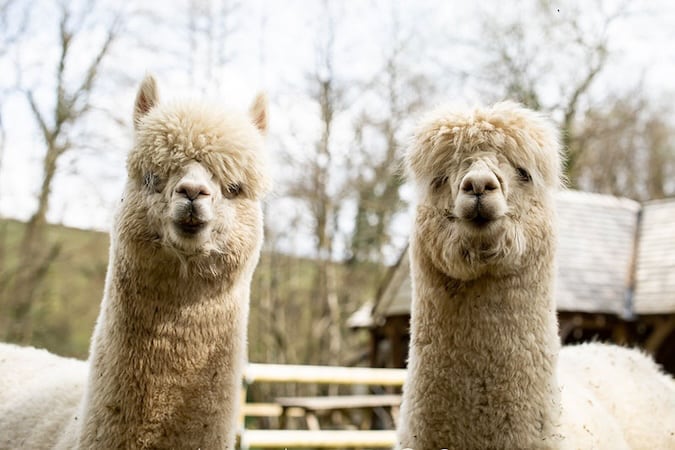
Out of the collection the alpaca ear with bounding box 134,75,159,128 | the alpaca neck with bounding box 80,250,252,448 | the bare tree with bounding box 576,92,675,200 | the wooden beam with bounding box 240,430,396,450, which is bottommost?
the wooden beam with bounding box 240,430,396,450

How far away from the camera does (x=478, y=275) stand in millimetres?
3096

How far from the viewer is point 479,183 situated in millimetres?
2947

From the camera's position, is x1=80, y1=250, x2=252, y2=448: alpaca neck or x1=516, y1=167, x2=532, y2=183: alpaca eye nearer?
x1=80, y1=250, x2=252, y2=448: alpaca neck

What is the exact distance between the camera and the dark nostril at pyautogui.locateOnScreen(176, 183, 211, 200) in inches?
117

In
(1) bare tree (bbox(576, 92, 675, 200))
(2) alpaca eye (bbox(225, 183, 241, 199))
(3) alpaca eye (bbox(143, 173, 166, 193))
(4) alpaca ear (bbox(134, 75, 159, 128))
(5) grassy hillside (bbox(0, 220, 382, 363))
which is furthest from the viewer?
(1) bare tree (bbox(576, 92, 675, 200))

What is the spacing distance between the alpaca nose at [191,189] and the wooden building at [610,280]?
11239 mm

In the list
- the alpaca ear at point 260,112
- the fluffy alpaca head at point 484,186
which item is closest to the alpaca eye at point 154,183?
the alpaca ear at point 260,112

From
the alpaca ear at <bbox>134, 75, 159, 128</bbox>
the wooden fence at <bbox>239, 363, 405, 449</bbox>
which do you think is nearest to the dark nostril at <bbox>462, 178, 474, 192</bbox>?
the alpaca ear at <bbox>134, 75, 159, 128</bbox>

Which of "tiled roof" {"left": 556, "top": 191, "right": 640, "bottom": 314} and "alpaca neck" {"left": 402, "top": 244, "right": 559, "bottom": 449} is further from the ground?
"tiled roof" {"left": 556, "top": 191, "right": 640, "bottom": 314}

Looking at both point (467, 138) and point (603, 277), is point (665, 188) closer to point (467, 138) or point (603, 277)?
point (603, 277)

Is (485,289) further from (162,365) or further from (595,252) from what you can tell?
(595,252)

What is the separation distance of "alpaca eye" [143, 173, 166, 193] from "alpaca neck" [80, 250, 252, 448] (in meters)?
0.34

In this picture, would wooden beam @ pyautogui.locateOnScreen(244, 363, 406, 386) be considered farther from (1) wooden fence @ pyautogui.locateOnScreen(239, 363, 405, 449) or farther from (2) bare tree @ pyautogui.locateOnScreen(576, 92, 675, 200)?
(2) bare tree @ pyautogui.locateOnScreen(576, 92, 675, 200)

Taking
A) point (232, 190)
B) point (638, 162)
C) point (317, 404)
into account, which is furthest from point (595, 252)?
point (638, 162)
